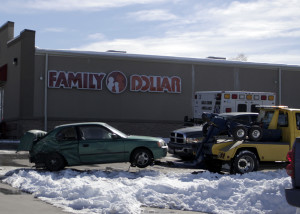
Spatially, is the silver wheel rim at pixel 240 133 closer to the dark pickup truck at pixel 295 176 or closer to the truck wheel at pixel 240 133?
the truck wheel at pixel 240 133

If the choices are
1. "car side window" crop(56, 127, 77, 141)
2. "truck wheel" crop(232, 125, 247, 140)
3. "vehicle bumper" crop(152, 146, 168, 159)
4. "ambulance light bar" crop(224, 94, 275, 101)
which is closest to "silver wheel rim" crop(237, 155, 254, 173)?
"truck wheel" crop(232, 125, 247, 140)

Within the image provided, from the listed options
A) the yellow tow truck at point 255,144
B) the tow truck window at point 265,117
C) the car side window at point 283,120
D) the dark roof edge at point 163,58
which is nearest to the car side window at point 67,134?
the yellow tow truck at point 255,144

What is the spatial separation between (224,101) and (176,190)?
1185 cm

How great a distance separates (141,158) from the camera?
566 inches

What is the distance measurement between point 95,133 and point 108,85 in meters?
14.0

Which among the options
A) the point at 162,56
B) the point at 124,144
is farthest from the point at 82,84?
the point at 124,144

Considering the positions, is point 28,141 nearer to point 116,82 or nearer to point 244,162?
point 244,162

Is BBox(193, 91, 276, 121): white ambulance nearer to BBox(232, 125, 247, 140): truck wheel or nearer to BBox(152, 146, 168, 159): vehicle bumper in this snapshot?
BBox(152, 146, 168, 159): vehicle bumper

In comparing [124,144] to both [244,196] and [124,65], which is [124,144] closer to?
[244,196]

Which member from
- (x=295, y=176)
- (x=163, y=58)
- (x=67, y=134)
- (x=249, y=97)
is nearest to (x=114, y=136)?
(x=67, y=134)

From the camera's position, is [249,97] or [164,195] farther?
[249,97]

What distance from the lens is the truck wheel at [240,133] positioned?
13.6 m

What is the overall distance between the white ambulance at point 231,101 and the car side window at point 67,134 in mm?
8719

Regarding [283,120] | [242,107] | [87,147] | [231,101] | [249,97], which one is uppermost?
[249,97]
